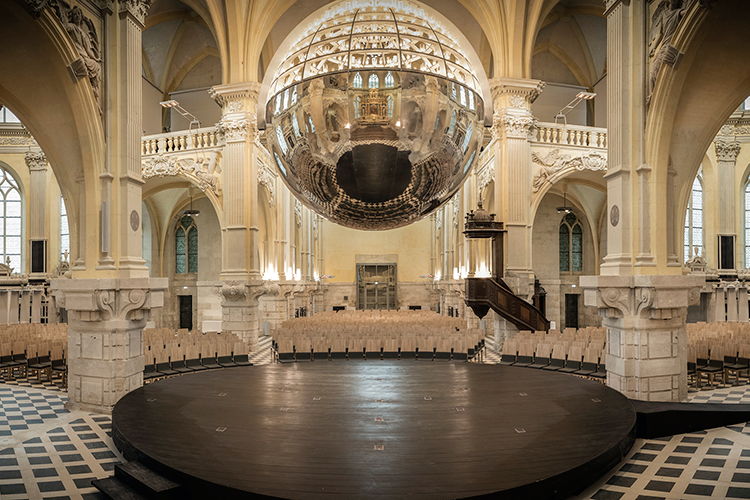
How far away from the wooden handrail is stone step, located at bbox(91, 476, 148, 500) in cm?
1100

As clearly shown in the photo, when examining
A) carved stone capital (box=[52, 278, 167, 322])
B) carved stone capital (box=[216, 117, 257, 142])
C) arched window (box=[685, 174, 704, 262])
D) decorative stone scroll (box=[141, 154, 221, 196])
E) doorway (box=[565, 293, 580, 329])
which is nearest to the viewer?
carved stone capital (box=[52, 278, 167, 322])

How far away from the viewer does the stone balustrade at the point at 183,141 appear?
18156 millimetres

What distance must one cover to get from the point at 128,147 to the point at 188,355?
4.59 metres

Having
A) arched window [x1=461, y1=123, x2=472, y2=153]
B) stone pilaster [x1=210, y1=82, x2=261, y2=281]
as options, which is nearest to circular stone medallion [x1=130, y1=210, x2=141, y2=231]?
stone pilaster [x1=210, y1=82, x2=261, y2=281]

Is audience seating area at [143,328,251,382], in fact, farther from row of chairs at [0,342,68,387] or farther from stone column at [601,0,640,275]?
stone column at [601,0,640,275]

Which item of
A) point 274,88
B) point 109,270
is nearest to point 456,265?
point 109,270

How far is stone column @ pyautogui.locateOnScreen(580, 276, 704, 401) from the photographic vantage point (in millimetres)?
7992

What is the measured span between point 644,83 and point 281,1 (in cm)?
1303

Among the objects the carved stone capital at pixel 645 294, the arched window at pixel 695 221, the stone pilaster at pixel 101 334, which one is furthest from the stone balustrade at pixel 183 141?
the arched window at pixel 695 221

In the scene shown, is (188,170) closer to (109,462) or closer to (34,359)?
(34,359)

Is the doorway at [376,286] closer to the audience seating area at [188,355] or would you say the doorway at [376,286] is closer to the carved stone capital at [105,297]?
the audience seating area at [188,355]

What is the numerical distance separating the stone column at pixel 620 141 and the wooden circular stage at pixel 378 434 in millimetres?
2546

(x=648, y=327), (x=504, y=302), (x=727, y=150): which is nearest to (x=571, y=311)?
(x=727, y=150)

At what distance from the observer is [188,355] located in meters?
11.0
